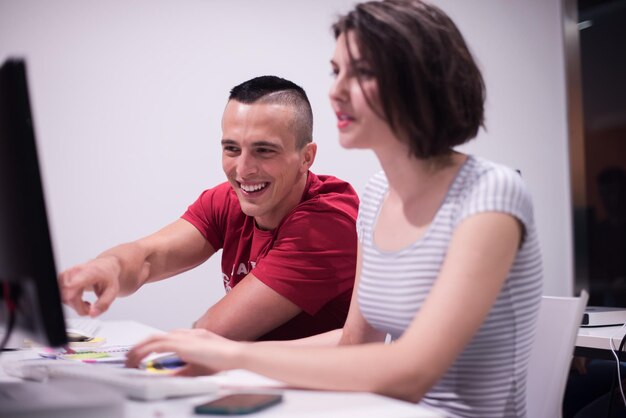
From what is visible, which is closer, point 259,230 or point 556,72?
point 259,230

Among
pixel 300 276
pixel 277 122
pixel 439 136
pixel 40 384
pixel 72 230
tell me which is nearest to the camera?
pixel 40 384

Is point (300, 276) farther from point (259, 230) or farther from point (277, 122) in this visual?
point (277, 122)

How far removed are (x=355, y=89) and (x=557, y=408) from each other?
0.78m

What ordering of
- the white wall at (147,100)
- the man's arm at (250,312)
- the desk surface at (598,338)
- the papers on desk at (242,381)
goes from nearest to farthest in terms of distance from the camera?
1. the papers on desk at (242,381)
2. the man's arm at (250,312)
3. the desk surface at (598,338)
4. the white wall at (147,100)

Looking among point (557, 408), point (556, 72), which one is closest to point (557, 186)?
point (556, 72)

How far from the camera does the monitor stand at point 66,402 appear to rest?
814mm

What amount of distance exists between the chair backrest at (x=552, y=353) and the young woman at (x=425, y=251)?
0.89 ft

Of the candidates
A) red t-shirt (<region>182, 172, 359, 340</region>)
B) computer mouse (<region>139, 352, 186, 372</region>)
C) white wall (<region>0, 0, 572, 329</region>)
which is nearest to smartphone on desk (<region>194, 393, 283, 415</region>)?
computer mouse (<region>139, 352, 186, 372</region>)

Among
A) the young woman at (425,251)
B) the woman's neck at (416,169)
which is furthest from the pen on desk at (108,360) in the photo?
the woman's neck at (416,169)

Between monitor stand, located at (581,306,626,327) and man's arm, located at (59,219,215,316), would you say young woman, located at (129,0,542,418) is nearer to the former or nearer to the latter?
man's arm, located at (59,219,215,316)

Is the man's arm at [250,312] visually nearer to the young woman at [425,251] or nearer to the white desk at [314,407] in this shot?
the young woman at [425,251]

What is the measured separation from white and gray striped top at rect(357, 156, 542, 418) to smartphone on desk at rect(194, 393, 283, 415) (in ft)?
1.10

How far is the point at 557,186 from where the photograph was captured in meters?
4.08

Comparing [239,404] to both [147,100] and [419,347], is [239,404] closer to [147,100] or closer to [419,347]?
[419,347]
